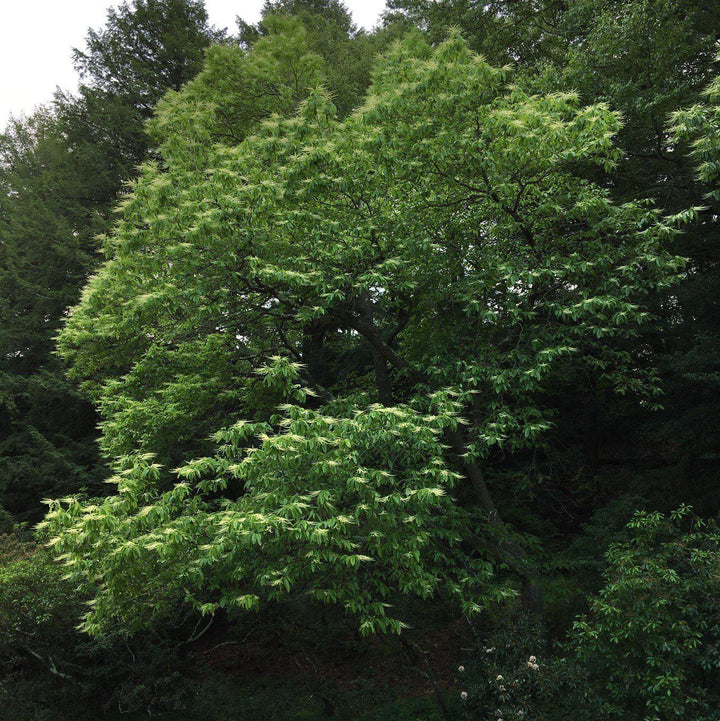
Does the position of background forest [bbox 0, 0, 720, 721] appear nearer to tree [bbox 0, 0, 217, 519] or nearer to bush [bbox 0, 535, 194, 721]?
bush [bbox 0, 535, 194, 721]

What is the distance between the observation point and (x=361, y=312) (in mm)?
9016

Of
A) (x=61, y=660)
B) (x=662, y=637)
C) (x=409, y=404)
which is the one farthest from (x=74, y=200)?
(x=662, y=637)

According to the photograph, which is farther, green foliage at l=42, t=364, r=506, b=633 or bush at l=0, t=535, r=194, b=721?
bush at l=0, t=535, r=194, b=721

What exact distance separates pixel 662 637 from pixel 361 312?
6042 mm

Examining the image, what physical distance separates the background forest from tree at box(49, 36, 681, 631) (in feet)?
0.19

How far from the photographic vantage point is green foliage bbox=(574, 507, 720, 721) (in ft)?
16.2

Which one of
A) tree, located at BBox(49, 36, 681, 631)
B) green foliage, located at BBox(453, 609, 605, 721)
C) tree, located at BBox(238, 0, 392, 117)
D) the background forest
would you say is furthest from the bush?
tree, located at BBox(238, 0, 392, 117)

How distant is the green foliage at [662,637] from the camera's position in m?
4.93

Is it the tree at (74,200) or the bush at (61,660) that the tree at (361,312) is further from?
the tree at (74,200)

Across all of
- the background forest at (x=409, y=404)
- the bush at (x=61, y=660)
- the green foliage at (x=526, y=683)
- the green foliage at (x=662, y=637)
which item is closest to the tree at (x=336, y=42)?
the background forest at (x=409, y=404)

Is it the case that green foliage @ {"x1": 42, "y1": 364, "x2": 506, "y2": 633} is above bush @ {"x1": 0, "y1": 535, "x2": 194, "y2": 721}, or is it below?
above

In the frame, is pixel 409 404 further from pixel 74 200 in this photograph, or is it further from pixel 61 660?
pixel 74 200

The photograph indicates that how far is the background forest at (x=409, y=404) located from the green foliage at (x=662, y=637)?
36 mm

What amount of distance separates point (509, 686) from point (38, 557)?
7795mm
